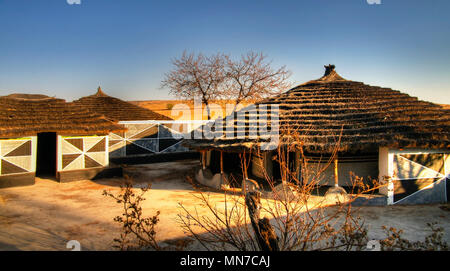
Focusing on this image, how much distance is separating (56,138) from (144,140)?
5.97 meters

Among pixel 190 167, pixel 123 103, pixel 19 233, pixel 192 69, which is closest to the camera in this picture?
pixel 19 233

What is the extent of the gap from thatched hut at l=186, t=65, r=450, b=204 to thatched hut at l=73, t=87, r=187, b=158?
6498mm

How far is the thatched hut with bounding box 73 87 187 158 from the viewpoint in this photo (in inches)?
635

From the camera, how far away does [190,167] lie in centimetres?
1520

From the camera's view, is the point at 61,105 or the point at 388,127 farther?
the point at 61,105

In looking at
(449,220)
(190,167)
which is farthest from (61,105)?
(449,220)

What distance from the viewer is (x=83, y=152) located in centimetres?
1155

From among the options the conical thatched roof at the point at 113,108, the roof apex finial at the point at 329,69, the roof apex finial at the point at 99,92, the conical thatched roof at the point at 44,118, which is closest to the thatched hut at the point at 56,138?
the conical thatched roof at the point at 44,118

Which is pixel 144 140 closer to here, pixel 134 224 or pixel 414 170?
pixel 134 224

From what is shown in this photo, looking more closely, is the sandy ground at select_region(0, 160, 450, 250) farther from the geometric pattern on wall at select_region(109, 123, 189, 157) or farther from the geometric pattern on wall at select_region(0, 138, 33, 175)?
the geometric pattern on wall at select_region(109, 123, 189, 157)

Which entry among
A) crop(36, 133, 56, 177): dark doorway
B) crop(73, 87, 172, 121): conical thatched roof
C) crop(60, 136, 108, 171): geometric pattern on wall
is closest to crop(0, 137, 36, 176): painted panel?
crop(60, 136, 108, 171): geometric pattern on wall

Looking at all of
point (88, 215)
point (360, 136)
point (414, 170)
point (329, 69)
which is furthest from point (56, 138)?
point (414, 170)
